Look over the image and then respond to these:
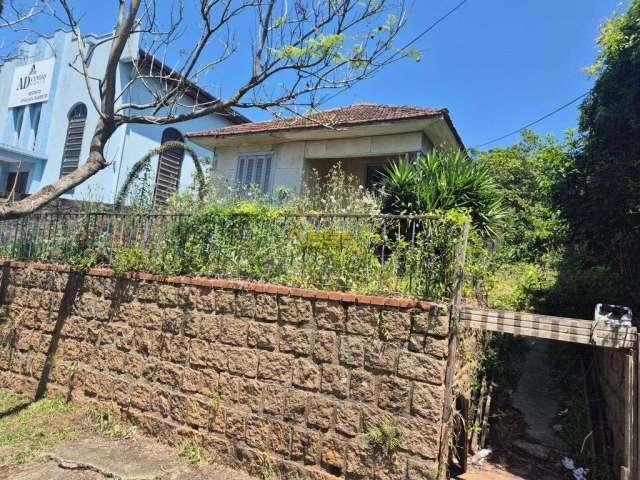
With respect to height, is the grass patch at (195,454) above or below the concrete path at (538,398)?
below

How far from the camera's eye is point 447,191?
22.1 ft

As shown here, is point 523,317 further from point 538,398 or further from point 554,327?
point 538,398

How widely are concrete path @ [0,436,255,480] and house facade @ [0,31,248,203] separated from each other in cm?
976

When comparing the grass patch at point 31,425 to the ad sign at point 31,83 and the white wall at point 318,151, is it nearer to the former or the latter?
the white wall at point 318,151

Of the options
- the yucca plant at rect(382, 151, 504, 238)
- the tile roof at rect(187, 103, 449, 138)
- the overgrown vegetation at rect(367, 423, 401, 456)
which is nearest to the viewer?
the overgrown vegetation at rect(367, 423, 401, 456)

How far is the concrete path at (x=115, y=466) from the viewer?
3984 mm

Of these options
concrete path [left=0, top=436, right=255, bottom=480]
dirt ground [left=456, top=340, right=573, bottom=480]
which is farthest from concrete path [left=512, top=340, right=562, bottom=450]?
concrete path [left=0, top=436, right=255, bottom=480]

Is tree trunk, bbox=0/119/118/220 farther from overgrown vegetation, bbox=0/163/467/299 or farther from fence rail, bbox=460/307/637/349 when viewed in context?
fence rail, bbox=460/307/637/349

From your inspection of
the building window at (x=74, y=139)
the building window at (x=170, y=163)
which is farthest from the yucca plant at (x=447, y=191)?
the building window at (x=74, y=139)

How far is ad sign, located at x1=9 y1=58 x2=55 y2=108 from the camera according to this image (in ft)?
48.6

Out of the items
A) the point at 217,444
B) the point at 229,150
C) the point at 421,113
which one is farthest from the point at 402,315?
the point at 229,150

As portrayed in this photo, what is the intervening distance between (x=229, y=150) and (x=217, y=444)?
8.80 m

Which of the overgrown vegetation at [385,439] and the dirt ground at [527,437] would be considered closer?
the overgrown vegetation at [385,439]

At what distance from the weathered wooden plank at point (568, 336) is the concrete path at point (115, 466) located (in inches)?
102
